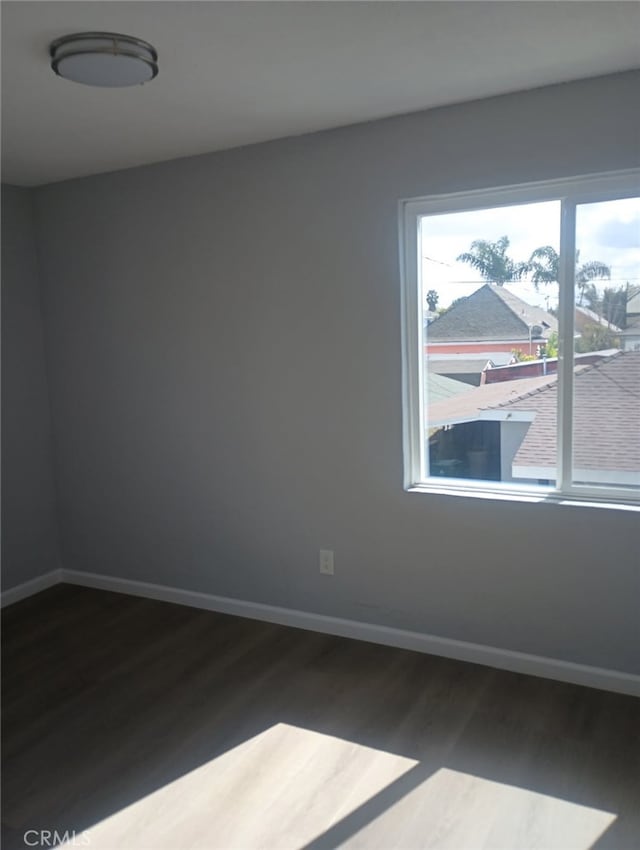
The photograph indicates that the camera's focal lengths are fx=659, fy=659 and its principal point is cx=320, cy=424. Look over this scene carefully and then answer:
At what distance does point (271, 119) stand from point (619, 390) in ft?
5.93

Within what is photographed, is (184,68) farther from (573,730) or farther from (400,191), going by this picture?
(573,730)

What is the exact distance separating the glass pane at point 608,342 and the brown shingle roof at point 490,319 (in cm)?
18

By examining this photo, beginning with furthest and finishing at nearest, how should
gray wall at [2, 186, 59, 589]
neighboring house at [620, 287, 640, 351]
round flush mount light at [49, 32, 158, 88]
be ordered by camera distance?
1. gray wall at [2, 186, 59, 589]
2. neighboring house at [620, 287, 640, 351]
3. round flush mount light at [49, 32, 158, 88]

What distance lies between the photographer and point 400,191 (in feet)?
9.37

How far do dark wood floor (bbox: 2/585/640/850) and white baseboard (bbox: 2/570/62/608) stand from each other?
0.64m

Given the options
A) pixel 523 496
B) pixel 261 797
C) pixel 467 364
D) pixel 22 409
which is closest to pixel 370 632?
pixel 523 496

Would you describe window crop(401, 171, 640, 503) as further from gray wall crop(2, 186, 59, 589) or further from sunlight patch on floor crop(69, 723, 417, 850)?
gray wall crop(2, 186, 59, 589)

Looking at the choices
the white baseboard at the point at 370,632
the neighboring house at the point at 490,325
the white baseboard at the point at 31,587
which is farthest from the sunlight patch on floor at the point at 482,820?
the white baseboard at the point at 31,587

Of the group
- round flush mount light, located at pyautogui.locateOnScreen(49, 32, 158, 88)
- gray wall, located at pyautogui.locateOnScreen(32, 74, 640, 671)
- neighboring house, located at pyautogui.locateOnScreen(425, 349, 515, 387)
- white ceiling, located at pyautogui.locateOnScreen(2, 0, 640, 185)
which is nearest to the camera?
white ceiling, located at pyautogui.locateOnScreen(2, 0, 640, 185)

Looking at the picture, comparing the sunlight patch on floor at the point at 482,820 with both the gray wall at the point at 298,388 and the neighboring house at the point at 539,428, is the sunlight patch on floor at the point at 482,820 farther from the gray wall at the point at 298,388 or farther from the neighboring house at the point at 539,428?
the neighboring house at the point at 539,428

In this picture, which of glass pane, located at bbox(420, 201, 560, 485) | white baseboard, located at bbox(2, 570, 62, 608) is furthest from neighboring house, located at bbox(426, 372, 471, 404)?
white baseboard, located at bbox(2, 570, 62, 608)

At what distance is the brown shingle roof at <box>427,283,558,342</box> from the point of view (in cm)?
276

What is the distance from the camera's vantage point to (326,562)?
129 inches

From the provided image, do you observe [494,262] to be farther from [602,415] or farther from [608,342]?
[602,415]
